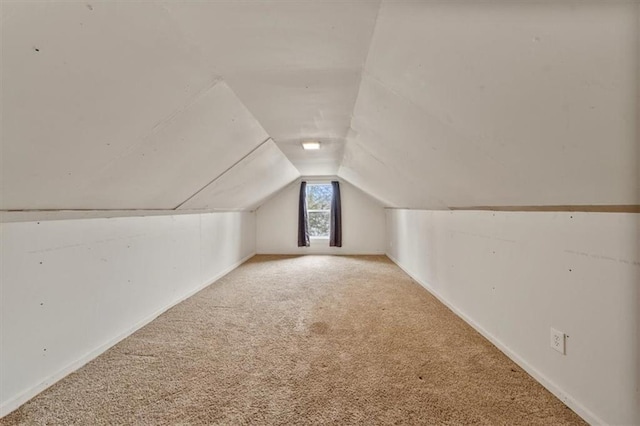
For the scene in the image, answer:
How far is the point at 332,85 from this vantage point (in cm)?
149

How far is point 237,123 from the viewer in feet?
6.21

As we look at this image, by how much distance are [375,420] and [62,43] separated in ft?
5.96

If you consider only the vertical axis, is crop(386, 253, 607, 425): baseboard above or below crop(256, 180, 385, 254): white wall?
below

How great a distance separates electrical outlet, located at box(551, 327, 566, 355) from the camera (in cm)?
149

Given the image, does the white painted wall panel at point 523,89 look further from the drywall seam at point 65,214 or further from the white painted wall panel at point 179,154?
the drywall seam at point 65,214

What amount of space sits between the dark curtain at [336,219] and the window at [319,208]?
1.11 feet

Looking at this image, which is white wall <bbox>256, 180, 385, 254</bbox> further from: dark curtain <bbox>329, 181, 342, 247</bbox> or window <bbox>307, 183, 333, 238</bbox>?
window <bbox>307, 183, 333, 238</bbox>

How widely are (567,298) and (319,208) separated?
16.8ft

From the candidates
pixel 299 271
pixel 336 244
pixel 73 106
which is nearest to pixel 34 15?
pixel 73 106

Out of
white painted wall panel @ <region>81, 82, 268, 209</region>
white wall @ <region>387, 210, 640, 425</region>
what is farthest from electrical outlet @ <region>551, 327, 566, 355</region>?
white painted wall panel @ <region>81, 82, 268, 209</region>

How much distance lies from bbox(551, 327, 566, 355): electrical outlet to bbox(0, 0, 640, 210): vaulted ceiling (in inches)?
26.9

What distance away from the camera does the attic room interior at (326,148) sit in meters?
0.84

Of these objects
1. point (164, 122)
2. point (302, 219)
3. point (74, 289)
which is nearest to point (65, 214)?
point (74, 289)

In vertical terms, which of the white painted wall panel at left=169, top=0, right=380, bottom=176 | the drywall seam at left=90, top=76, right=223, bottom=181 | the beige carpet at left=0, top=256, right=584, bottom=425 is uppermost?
the white painted wall panel at left=169, top=0, right=380, bottom=176
